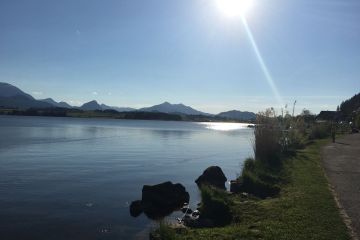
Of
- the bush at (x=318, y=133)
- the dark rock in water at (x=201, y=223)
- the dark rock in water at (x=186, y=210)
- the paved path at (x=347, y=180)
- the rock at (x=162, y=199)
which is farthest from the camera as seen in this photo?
the bush at (x=318, y=133)

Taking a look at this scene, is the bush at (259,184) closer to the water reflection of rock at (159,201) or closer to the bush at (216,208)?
the bush at (216,208)

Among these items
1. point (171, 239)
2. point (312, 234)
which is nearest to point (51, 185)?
point (171, 239)

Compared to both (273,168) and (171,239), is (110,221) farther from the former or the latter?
(273,168)

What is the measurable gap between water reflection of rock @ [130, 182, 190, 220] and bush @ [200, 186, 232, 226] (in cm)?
284

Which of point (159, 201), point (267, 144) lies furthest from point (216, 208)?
point (267, 144)

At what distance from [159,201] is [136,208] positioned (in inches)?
52.2

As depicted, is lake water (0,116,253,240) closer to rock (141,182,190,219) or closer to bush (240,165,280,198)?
rock (141,182,190,219)

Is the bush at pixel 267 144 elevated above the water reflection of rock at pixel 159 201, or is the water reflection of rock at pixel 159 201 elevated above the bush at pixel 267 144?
the bush at pixel 267 144

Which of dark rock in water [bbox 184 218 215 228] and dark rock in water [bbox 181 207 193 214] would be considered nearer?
dark rock in water [bbox 184 218 215 228]

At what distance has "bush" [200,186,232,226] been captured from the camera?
1470 cm

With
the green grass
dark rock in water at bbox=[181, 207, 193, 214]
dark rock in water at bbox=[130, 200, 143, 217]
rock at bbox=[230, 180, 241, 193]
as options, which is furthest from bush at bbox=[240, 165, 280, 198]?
dark rock in water at bbox=[130, 200, 143, 217]

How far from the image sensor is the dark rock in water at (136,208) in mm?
18812

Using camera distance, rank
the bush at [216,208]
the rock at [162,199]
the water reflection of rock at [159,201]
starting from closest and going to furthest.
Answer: the bush at [216,208] < the water reflection of rock at [159,201] < the rock at [162,199]

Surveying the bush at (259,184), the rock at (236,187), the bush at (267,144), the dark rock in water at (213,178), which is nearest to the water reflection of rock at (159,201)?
the rock at (236,187)
